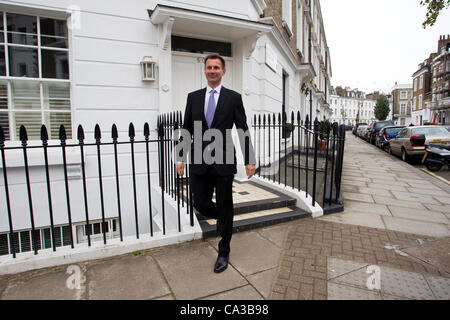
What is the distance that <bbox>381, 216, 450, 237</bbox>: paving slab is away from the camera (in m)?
3.96

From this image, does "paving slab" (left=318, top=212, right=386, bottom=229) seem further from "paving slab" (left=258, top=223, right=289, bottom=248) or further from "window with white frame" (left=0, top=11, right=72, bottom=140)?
"window with white frame" (left=0, top=11, right=72, bottom=140)

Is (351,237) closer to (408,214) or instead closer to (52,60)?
(408,214)

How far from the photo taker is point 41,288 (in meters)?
2.40

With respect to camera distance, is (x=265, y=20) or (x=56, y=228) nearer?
(x=56, y=228)

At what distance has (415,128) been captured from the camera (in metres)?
11.4

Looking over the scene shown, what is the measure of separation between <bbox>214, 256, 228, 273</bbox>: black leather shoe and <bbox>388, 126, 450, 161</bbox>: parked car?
10.6 meters

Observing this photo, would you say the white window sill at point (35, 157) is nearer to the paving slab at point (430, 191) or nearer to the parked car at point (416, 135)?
the paving slab at point (430, 191)

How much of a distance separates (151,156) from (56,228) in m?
2.07

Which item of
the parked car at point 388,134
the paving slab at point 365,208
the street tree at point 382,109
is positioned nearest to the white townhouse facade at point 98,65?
the paving slab at point 365,208

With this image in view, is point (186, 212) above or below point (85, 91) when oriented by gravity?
below

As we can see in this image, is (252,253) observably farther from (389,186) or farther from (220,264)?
(389,186)

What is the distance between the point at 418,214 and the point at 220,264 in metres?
3.99

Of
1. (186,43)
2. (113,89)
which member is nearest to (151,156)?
(113,89)

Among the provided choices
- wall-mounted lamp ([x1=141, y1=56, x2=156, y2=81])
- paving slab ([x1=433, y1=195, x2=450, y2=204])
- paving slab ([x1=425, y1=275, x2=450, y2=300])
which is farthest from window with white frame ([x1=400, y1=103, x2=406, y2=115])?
paving slab ([x1=425, y1=275, x2=450, y2=300])
